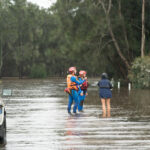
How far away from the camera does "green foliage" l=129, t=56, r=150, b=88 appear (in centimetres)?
4281

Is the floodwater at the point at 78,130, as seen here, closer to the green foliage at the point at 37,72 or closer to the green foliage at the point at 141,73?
the green foliage at the point at 141,73

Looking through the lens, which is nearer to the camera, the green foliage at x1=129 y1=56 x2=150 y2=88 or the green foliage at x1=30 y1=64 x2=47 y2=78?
the green foliage at x1=129 y1=56 x2=150 y2=88

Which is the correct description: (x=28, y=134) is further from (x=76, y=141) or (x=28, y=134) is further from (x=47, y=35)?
(x=47, y=35)

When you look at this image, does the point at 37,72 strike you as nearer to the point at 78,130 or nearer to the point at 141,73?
the point at 141,73

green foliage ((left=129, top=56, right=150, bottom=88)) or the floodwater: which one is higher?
green foliage ((left=129, top=56, right=150, bottom=88))

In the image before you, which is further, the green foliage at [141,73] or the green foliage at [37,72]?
the green foliage at [37,72]

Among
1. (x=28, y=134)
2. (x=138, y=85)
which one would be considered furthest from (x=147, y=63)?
(x=28, y=134)

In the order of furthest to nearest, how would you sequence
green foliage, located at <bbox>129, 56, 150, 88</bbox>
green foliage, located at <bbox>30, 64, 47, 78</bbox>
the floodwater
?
green foliage, located at <bbox>30, 64, 47, 78</bbox>, green foliage, located at <bbox>129, 56, 150, 88</bbox>, the floodwater

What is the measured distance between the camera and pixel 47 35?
115 metres

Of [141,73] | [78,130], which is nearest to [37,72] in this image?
[141,73]

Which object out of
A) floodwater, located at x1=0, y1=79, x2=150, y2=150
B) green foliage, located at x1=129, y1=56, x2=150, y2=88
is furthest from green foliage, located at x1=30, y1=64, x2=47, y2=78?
floodwater, located at x1=0, y1=79, x2=150, y2=150

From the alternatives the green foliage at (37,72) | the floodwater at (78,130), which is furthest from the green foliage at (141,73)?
the green foliage at (37,72)

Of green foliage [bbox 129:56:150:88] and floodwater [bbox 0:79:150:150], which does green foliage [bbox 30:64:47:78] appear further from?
floodwater [bbox 0:79:150:150]

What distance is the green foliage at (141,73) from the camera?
140 ft
